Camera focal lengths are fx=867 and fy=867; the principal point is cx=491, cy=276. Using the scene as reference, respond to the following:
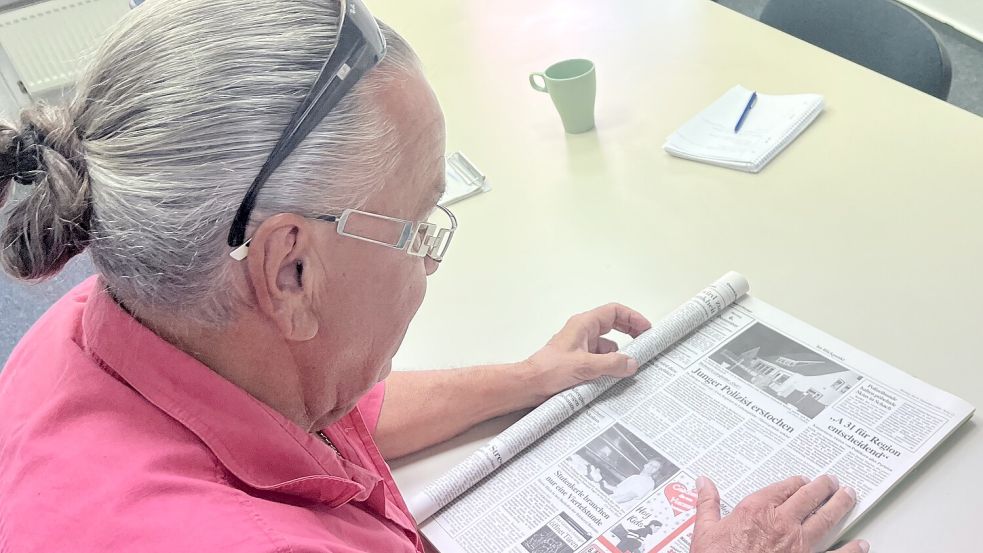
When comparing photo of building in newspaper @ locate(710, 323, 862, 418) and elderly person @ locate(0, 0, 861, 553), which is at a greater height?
elderly person @ locate(0, 0, 861, 553)

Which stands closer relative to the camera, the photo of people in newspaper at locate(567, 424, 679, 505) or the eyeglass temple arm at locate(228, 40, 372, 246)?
the eyeglass temple arm at locate(228, 40, 372, 246)

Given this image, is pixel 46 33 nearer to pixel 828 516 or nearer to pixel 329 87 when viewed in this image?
pixel 329 87

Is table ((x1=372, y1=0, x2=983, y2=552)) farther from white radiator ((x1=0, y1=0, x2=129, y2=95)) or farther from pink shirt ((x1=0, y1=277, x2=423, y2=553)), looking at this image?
white radiator ((x1=0, y1=0, x2=129, y2=95))

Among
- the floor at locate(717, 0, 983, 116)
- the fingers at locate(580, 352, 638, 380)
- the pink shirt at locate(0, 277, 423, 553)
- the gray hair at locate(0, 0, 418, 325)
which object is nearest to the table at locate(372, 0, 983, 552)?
the fingers at locate(580, 352, 638, 380)

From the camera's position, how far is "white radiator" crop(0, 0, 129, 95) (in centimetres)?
336

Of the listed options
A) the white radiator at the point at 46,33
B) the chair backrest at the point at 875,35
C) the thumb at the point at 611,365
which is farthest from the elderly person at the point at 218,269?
the white radiator at the point at 46,33

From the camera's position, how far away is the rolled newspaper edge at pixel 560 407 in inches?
Result: 38.6

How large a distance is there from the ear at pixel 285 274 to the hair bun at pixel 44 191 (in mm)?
144

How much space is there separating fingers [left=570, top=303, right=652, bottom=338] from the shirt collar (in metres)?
0.45

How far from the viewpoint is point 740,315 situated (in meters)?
1.14

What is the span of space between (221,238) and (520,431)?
468mm

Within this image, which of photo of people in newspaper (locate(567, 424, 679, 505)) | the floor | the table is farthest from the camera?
the floor

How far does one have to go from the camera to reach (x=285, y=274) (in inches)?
29.5

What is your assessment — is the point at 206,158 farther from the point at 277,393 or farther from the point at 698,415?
the point at 698,415
